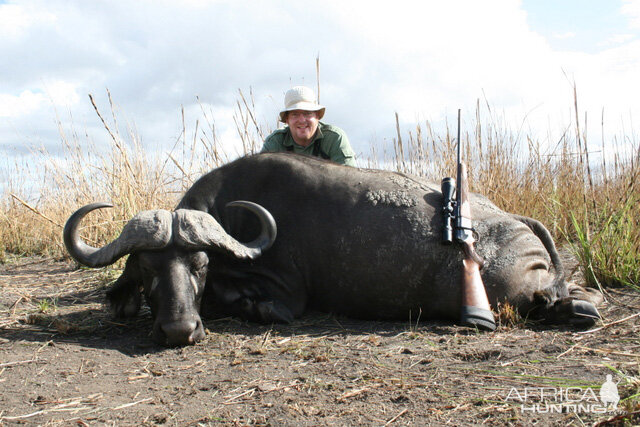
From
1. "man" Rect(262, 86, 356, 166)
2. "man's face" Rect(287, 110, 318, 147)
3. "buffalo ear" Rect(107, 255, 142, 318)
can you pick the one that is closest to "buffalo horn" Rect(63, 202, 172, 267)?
"buffalo ear" Rect(107, 255, 142, 318)

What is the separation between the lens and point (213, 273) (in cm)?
419

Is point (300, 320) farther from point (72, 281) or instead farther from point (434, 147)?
point (434, 147)

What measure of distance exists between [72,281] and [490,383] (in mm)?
4984

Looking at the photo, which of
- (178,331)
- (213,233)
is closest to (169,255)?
(213,233)

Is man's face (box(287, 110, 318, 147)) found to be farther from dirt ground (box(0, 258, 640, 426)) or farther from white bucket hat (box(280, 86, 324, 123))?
dirt ground (box(0, 258, 640, 426))

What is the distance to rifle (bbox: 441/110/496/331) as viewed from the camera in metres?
3.63

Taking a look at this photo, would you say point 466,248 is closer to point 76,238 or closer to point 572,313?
point 572,313

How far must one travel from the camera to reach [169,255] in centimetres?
354

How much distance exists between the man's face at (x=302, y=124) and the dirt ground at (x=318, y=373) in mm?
2593

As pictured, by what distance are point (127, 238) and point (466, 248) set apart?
2.45 meters

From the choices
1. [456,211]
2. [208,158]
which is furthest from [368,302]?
[208,158]

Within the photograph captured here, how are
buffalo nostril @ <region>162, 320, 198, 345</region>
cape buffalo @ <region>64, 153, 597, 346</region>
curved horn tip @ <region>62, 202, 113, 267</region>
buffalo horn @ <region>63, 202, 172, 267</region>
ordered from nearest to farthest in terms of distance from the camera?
buffalo nostril @ <region>162, 320, 198, 345</region>
buffalo horn @ <region>63, 202, 172, 267</region>
curved horn tip @ <region>62, 202, 113, 267</region>
cape buffalo @ <region>64, 153, 597, 346</region>

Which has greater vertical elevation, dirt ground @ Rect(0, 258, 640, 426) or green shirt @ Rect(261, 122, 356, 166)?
green shirt @ Rect(261, 122, 356, 166)

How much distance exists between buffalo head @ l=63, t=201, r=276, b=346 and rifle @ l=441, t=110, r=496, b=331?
63.7 inches
